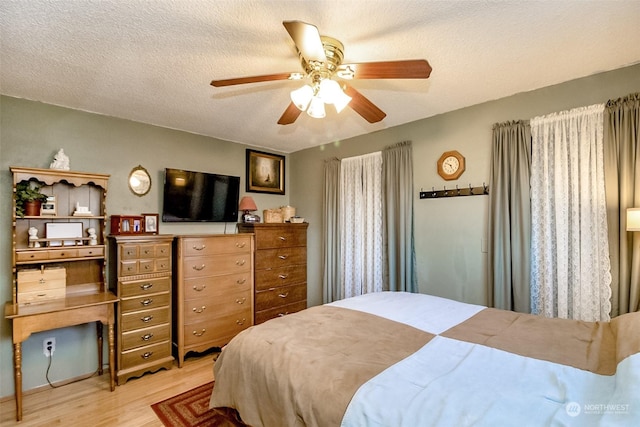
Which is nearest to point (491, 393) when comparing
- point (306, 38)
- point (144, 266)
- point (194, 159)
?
point (306, 38)

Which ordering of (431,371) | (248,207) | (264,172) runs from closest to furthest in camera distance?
A: (431,371) → (248,207) → (264,172)

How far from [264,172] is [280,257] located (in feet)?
4.29

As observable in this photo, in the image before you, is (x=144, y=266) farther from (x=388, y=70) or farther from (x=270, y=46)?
(x=388, y=70)

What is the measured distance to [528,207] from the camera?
2.59 metres

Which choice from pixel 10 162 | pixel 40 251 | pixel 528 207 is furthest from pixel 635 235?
pixel 10 162

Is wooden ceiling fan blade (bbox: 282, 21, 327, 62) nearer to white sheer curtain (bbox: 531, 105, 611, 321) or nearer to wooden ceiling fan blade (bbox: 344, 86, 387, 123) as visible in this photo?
wooden ceiling fan blade (bbox: 344, 86, 387, 123)

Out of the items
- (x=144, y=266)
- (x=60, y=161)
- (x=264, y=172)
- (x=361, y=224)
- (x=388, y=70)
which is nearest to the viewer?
(x=388, y=70)

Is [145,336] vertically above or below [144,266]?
below

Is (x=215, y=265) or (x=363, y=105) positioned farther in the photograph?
(x=215, y=265)

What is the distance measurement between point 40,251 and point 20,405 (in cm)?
116

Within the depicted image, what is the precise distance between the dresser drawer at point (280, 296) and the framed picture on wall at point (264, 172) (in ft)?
4.71

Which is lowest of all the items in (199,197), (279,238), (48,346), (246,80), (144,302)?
(48,346)

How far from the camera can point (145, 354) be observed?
2934 mm

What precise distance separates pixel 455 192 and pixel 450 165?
11.1 inches
